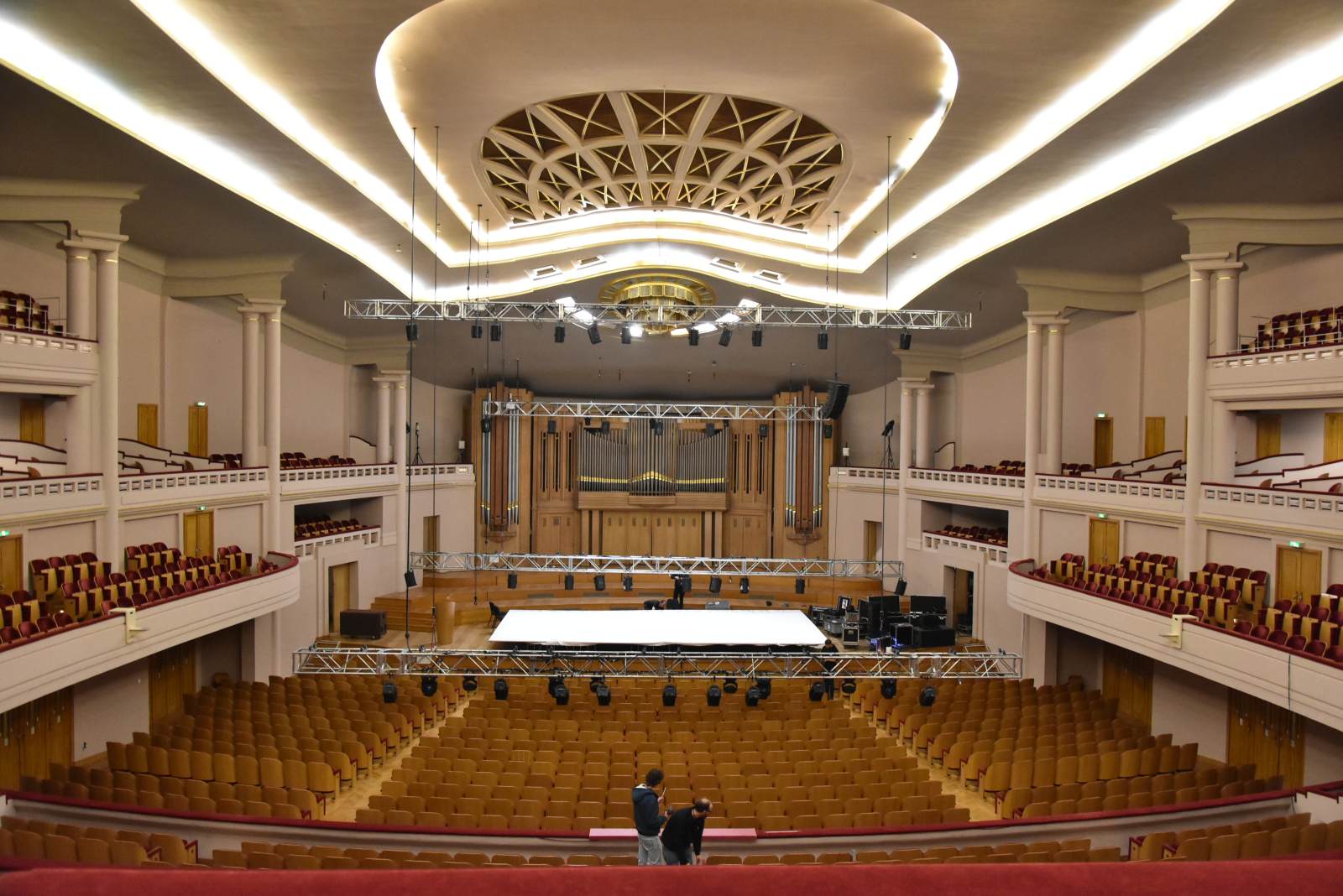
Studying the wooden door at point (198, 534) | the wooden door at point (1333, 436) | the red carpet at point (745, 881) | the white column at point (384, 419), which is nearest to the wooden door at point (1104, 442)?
the wooden door at point (1333, 436)

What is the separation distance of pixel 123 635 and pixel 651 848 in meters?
8.04

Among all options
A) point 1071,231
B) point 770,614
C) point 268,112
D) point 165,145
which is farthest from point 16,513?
point 1071,231

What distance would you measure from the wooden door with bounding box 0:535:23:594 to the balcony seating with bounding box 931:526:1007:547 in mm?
16409

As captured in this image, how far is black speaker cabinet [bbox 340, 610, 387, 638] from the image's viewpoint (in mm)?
16531

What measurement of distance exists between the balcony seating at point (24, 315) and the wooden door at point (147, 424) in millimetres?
3048

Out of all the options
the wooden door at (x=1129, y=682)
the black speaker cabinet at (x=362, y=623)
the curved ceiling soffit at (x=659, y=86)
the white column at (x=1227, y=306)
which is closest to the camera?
the curved ceiling soffit at (x=659, y=86)

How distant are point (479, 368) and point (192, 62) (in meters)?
14.4

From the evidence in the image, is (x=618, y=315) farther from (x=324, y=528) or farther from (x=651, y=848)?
(x=651, y=848)

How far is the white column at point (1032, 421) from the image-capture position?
48.9ft

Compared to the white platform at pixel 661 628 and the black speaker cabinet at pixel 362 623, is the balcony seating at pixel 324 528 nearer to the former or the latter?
the black speaker cabinet at pixel 362 623

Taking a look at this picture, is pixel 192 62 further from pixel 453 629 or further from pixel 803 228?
pixel 453 629

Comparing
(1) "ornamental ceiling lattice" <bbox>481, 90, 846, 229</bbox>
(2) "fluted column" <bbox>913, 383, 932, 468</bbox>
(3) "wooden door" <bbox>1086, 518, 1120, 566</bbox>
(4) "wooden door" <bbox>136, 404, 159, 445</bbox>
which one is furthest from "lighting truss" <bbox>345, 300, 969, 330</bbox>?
(3) "wooden door" <bbox>1086, 518, 1120, 566</bbox>

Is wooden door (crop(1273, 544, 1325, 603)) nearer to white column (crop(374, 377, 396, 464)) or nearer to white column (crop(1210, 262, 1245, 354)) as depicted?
white column (crop(1210, 262, 1245, 354))

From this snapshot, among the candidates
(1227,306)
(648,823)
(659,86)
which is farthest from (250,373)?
(1227,306)
